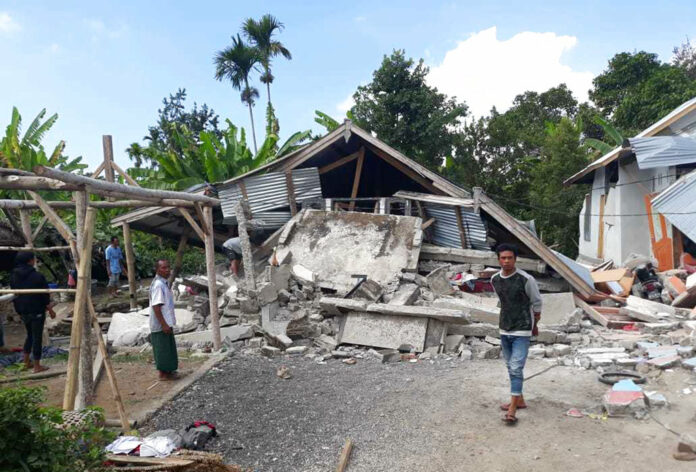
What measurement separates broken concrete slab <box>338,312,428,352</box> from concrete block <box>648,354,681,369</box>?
3037 millimetres

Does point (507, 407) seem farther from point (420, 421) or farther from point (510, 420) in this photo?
point (420, 421)

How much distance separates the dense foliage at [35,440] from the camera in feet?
8.98

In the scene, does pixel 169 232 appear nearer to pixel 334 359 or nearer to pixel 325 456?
pixel 334 359

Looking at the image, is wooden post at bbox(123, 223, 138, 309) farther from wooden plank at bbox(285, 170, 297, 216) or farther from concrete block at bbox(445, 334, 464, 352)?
concrete block at bbox(445, 334, 464, 352)

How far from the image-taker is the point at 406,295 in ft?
28.8

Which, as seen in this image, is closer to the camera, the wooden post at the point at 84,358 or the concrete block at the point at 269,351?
the wooden post at the point at 84,358

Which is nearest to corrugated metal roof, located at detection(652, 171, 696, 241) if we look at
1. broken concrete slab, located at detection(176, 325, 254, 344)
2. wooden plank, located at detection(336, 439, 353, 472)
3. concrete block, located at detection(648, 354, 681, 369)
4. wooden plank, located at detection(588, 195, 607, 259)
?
wooden plank, located at detection(588, 195, 607, 259)

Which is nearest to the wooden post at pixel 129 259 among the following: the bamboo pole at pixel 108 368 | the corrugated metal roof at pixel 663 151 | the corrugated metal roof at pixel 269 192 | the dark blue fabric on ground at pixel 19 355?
the corrugated metal roof at pixel 269 192

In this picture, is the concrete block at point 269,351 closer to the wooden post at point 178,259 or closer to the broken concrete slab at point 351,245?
the broken concrete slab at point 351,245

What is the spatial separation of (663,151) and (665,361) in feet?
27.2

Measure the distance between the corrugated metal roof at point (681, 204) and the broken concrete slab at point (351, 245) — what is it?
5.80 metres

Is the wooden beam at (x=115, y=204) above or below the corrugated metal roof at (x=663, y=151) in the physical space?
below

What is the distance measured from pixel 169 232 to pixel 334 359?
8.28 metres

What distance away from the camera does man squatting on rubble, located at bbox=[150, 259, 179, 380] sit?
6176 mm
